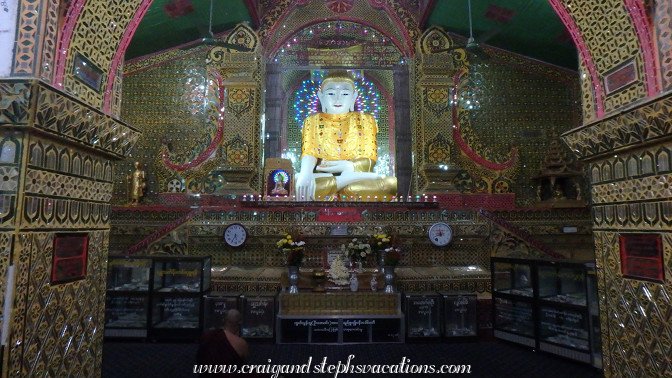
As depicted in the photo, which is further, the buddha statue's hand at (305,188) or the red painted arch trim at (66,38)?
the buddha statue's hand at (305,188)

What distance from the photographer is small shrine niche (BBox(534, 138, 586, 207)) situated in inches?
315

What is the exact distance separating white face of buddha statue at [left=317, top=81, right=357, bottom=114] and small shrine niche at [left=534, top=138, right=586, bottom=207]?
14.2 ft

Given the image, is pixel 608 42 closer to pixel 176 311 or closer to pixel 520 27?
pixel 176 311

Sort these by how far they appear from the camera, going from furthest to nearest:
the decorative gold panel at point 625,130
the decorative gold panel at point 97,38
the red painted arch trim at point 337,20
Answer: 1. the red painted arch trim at point 337,20
2. the decorative gold panel at point 97,38
3. the decorative gold panel at point 625,130

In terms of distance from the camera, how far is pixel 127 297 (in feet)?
17.0

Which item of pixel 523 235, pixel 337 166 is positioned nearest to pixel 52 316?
pixel 523 235

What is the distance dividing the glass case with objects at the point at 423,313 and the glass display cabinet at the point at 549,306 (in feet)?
2.53

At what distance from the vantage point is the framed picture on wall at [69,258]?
2.04 meters

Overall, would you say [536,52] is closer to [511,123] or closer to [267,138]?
[511,123]

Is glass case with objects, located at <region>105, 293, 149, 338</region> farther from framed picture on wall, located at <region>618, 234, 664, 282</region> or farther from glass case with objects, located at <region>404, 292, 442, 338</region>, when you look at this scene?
framed picture on wall, located at <region>618, 234, 664, 282</region>

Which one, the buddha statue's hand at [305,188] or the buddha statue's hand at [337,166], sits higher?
the buddha statue's hand at [337,166]

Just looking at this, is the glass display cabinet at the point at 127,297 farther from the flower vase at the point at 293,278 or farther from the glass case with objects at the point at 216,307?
the flower vase at the point at 293,278

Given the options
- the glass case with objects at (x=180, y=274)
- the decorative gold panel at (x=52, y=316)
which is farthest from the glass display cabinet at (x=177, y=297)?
the decorative gold panel at (x=52, y=316)

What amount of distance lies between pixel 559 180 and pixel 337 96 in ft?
16.5
